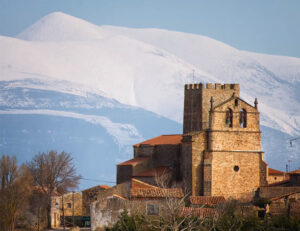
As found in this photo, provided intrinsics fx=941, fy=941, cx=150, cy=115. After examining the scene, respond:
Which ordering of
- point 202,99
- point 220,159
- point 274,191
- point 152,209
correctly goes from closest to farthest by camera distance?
1. point 152,209
2. point 274,191
3. point 220,159
4. point 202,99

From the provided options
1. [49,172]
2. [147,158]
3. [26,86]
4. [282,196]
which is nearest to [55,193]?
[49,172]

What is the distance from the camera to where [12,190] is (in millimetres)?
98375

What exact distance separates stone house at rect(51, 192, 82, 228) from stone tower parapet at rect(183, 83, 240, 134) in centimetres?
1401

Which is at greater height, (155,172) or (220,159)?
(220,159)

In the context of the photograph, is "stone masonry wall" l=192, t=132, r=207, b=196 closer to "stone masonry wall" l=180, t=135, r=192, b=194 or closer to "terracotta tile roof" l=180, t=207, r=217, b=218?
"stone masonry wall" l=180, t=135, r=192, b=194

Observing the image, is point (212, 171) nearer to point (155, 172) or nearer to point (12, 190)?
point (155, 172)

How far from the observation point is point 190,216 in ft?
221

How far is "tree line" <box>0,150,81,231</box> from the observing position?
310 ft

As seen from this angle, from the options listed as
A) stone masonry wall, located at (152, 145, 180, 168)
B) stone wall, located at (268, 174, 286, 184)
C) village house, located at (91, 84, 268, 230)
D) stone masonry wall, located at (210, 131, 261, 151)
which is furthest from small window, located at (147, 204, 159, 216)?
stone wall, located at (268, 174, 286, 184)

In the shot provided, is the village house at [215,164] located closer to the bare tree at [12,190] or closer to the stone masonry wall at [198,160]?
the stone masonry wall at [198,160]

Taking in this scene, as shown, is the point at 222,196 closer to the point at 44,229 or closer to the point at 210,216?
the point at 210,216

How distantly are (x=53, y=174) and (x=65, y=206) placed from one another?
7145 mm

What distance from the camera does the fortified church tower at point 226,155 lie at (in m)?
86.9

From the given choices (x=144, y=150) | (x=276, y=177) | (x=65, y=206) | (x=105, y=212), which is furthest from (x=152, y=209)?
(x=65, y=206)
